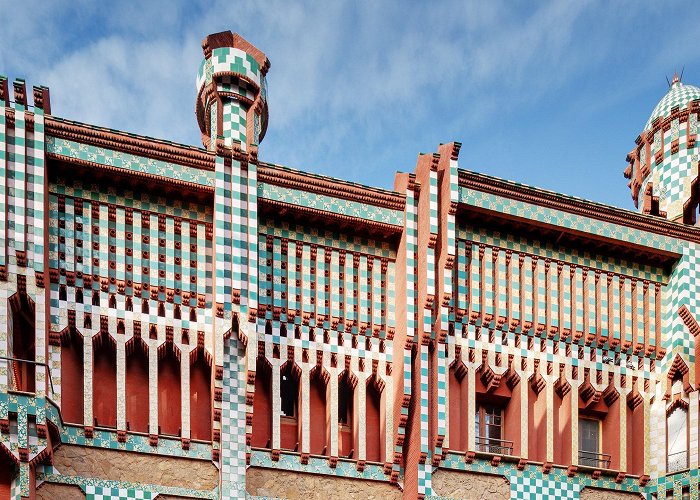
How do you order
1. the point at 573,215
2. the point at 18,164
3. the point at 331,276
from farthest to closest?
the point at 573,215
the point at 331,276
the point at 18,164

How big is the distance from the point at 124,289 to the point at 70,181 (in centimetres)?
209

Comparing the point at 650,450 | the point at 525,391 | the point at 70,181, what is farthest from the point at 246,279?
the point at 650,450

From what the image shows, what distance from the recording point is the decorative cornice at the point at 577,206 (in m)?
25.5

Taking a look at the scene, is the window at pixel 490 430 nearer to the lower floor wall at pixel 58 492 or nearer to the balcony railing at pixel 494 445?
the balcony railing at pixel 494 445

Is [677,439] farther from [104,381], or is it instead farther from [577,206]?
[104,381]

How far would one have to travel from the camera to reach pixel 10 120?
22219 millimetres

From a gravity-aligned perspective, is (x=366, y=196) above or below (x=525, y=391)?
above

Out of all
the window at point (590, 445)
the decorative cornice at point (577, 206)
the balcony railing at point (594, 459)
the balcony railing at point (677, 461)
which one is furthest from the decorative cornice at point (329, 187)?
the balcony railing at point (677, 461)

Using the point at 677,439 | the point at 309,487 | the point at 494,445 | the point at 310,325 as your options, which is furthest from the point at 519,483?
the point at 310,325

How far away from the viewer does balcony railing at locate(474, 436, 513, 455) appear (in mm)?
24984

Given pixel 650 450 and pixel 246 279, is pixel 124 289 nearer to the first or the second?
pixel 246 279

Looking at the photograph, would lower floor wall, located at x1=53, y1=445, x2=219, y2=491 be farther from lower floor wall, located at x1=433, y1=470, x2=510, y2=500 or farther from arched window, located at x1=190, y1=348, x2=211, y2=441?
lower floor wall, located at x1=433, y1=470, x2=510, y2=500

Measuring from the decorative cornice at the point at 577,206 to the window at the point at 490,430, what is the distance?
407 centimetres

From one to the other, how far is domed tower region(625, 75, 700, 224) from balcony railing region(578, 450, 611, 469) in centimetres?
541
